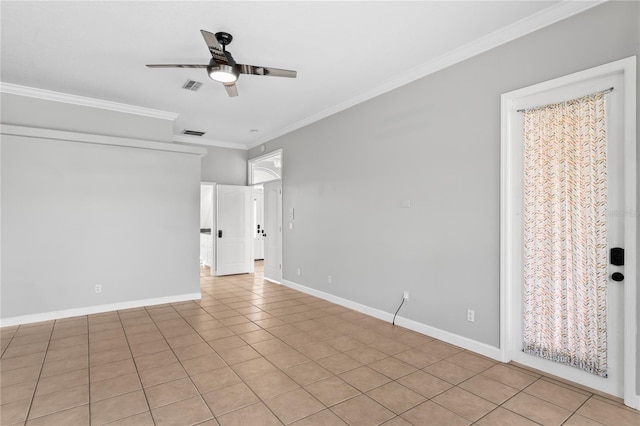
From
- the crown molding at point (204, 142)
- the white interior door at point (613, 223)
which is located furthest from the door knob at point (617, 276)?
the crown molding at point (204, 142)

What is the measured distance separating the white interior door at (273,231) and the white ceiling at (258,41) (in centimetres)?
245

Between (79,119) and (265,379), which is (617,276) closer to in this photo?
(265,379)

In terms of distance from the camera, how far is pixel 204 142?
25.0 feet

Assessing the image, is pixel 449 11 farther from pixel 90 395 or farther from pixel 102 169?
pixel 102 169

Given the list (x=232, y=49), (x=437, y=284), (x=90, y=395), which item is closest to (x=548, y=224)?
(x=437, y=284)

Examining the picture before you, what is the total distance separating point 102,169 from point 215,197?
2.88 meters

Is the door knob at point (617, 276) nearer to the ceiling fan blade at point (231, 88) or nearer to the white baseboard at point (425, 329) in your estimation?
the white baseboard at point (425, 329)

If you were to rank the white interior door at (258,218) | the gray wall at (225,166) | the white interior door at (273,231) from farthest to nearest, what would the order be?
the white interior door at (258,218)
the gray wall at (225,166)
the white interior door at (273,231)

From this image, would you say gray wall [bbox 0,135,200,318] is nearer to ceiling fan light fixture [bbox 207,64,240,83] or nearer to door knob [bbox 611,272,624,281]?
ceiling fan light fixture [bbox 207,64,240,83]

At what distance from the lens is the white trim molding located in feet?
14.2

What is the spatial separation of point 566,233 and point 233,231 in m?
6.56

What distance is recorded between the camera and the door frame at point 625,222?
7.89ft

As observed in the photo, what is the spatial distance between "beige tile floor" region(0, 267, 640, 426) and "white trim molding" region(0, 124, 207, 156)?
252cm

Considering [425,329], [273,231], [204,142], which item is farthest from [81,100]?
[425,329]
